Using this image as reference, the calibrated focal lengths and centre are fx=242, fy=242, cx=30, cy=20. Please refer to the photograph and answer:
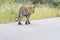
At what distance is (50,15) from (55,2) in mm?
6217

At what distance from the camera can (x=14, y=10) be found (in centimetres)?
1802

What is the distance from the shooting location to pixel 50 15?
63.4 feet

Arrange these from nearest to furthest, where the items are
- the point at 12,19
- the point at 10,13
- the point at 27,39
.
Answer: the point at 27,39
the point at 12,19
the point at 10,13

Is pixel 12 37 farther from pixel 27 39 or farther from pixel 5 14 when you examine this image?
pixel 5 14

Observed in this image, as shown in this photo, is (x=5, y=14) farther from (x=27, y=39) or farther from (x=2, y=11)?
(x=27, y=39)

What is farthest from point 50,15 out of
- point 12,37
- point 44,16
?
point 12,37

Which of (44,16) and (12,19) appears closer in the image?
(12,19)

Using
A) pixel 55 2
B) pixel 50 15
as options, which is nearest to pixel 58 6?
pixel 55 2

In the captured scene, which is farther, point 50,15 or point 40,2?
point 40,2

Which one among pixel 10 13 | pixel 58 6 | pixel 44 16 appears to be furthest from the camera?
pixel 58 6

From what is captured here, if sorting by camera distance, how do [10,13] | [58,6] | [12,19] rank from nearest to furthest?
[12,19] < [10,13] < [58,6]

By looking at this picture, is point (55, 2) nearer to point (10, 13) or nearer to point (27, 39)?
point (10, 13)

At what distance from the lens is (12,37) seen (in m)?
9.02

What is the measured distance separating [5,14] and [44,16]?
351cm
